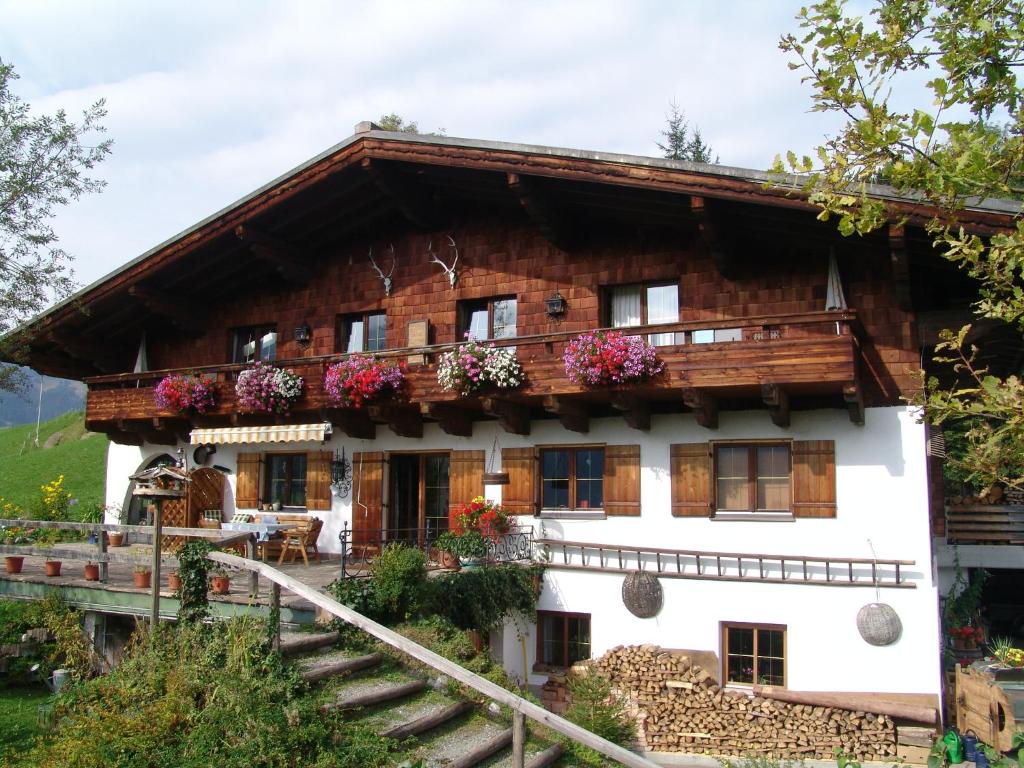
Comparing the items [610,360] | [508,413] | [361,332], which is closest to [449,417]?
[508,413]

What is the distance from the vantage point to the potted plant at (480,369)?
13352 mm

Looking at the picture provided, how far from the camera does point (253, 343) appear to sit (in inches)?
707

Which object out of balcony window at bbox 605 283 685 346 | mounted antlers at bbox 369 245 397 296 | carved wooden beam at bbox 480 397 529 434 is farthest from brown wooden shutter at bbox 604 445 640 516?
mounted antlers at bbox 369 245 397 296

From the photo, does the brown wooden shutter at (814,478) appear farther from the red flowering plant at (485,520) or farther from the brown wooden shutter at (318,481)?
the brown wooden shutter at (318,481)

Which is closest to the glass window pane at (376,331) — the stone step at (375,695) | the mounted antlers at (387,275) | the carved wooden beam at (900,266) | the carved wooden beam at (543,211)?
the mounted antlers at (387,275)

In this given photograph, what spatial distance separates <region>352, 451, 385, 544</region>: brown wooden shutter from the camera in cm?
1585

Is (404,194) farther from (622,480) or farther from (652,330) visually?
(622,480)

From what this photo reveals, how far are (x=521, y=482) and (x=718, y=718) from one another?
4.73 m

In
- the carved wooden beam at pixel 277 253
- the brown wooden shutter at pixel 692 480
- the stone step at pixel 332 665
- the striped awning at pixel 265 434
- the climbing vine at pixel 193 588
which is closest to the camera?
the stone step at pixel 332 665

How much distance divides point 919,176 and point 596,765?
242 inches

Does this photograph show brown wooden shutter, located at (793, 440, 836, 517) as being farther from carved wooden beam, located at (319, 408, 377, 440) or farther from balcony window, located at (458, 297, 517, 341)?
carved wooden beam, located at (319, 408, 377, 440)

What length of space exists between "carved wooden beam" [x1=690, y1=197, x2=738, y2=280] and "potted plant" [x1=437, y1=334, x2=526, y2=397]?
334cm

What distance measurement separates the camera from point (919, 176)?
4.86m

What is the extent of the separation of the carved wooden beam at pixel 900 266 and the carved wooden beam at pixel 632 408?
153 inches
